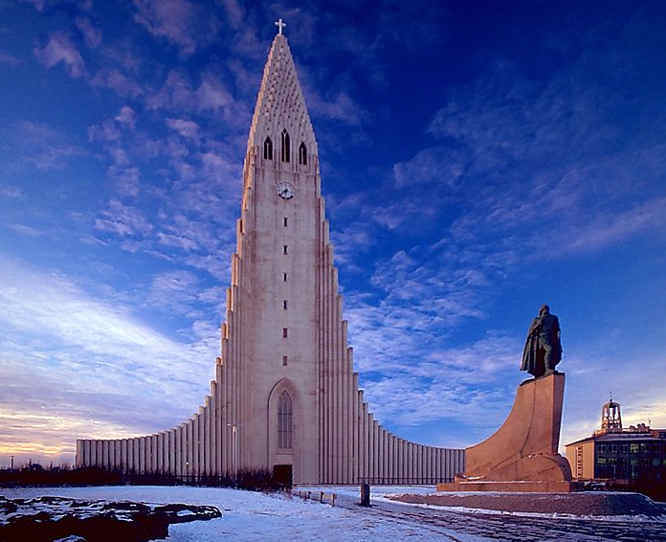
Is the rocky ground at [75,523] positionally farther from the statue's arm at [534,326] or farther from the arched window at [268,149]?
the arched window at [268,149]

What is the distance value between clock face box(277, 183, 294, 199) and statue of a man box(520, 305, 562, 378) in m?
27.0

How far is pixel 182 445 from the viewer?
130ft

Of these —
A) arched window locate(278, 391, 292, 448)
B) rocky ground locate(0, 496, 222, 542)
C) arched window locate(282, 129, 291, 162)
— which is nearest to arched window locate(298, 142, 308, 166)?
arched window locate(282, 129, 291, 162)

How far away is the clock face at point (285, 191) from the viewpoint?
46.0 m

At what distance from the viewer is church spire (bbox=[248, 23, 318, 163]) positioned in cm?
4747

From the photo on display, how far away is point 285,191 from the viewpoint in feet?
151

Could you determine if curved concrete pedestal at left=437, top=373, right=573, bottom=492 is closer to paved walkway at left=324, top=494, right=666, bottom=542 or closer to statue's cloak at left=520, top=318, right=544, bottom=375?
statue's cloak at left=520, top=318, right=544, bottom=375

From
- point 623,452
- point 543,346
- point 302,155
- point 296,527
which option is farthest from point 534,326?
point 623,452

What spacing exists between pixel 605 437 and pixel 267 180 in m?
42.8

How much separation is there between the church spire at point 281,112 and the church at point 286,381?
5.16ft

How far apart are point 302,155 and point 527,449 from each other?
104ft

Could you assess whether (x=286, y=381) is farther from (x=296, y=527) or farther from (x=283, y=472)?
(x=296, y=527)

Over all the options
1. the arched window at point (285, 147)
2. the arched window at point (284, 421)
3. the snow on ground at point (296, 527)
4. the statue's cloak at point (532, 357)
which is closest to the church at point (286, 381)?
the arched window at point (284, 421)

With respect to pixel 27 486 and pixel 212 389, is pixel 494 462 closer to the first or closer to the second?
pixel 27 486
